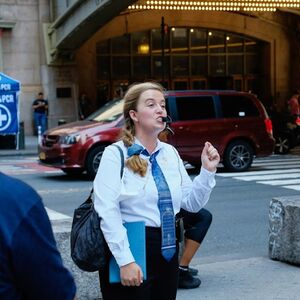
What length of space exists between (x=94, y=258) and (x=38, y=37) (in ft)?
86.6

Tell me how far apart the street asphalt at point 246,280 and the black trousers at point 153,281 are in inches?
81.8

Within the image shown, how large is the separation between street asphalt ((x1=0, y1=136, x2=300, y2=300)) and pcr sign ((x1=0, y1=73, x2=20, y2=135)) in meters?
4.12

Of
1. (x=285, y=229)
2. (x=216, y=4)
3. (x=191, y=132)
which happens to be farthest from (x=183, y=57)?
(x=285, y=229)

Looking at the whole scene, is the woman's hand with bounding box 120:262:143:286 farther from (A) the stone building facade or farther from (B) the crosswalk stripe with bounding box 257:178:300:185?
(A) the stone building facade

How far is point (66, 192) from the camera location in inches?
496

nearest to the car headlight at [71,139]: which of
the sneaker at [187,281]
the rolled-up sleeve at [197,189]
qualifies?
the sneaker at [187,281]

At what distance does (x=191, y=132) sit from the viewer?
15070mm

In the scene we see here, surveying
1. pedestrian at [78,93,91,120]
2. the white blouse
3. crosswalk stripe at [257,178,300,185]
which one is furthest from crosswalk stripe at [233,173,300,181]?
pedestrian at [78,93,91,120]

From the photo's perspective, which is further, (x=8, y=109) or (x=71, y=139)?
(x=71, y=139)

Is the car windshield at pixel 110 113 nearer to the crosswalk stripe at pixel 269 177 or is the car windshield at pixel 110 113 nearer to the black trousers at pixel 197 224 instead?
the crosswalk stripe at pixel 269 177

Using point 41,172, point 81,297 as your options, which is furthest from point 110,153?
point 41,172

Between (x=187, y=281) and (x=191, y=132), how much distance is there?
30.7 feet

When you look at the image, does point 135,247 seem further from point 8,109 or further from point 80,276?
point 8,109

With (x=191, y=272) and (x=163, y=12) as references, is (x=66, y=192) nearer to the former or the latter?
(x=191, y=272)
